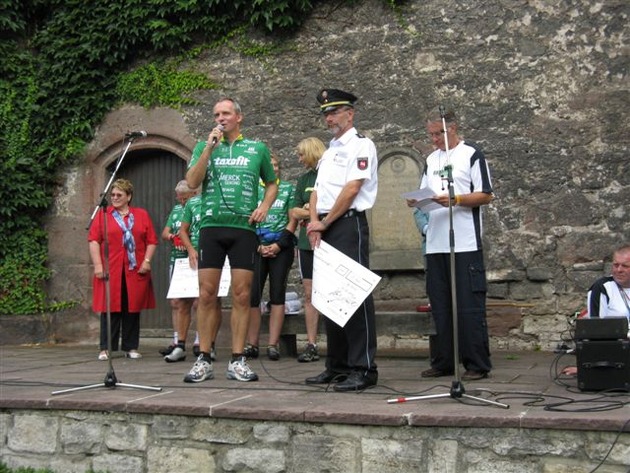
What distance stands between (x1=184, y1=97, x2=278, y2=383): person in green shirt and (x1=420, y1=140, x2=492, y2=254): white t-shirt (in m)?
1.23

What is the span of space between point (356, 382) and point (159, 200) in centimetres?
586

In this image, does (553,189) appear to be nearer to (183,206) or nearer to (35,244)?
(183,206)

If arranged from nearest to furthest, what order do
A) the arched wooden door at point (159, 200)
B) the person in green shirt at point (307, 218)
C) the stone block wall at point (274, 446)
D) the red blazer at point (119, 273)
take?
the stone block wall at point (274, 446) < the person in green shirt at point (307, 218) < the red blazer at point (119, 273) < the arched wooden door at point (159, 200)

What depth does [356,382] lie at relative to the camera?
5.46 metres

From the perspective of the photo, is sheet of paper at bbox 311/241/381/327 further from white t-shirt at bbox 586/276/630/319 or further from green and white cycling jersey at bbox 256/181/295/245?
green and white cycling jersey at bbox 256/181/295/245

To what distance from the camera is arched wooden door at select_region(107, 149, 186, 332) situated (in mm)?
10672

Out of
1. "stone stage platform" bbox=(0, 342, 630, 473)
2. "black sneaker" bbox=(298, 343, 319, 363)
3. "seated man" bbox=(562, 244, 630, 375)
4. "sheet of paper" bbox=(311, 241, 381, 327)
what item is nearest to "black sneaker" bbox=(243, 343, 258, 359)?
"black sneaker" bbox=(298, 343, 319, 363)

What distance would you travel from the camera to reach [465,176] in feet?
20.3

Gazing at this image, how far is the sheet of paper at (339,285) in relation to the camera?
5422 millimetres

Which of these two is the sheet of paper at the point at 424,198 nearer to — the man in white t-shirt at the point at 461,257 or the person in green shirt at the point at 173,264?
the man in white t-shirt at the point at 461,257

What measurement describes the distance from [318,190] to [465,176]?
111 centimetres

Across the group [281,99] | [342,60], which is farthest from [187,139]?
[342,60]

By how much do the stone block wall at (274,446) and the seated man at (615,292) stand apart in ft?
5.66

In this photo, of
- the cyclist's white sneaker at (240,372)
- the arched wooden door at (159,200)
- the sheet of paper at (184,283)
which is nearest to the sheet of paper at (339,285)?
the cyclist's white sneaker at (240,372)
